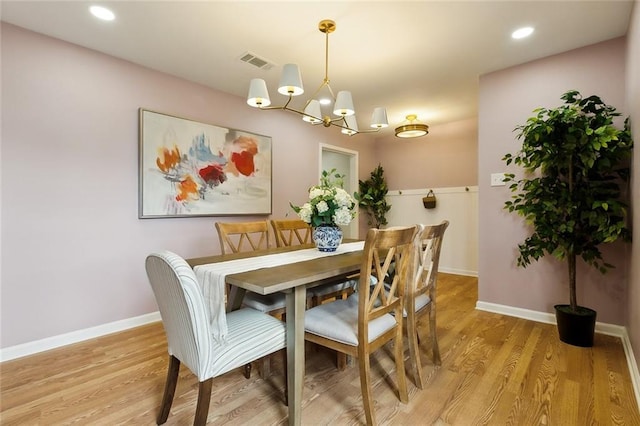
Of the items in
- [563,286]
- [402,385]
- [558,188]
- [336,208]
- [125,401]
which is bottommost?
[125,401]

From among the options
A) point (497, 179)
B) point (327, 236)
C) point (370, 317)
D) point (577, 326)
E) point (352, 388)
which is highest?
point (497, 179)

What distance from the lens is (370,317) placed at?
4.52ft

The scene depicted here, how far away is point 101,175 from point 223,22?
157 centimetres

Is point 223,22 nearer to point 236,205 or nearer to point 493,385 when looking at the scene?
point 236,205

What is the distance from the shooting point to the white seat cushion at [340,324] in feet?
4.64

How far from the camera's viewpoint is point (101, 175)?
2473 mm

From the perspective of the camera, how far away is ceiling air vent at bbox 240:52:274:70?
8.32 ft

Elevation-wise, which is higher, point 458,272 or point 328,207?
point 328,207

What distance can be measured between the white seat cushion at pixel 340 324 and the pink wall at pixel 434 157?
Result: 3.62m

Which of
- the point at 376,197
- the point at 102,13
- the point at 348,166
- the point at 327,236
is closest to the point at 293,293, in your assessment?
the point at 327,236

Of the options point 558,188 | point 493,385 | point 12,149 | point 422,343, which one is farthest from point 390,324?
point 12,149

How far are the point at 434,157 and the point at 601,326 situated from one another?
3023 mm

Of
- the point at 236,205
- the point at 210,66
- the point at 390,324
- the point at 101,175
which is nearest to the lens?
the point at 390,324

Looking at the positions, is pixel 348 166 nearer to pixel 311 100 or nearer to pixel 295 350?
pixel 311 100
